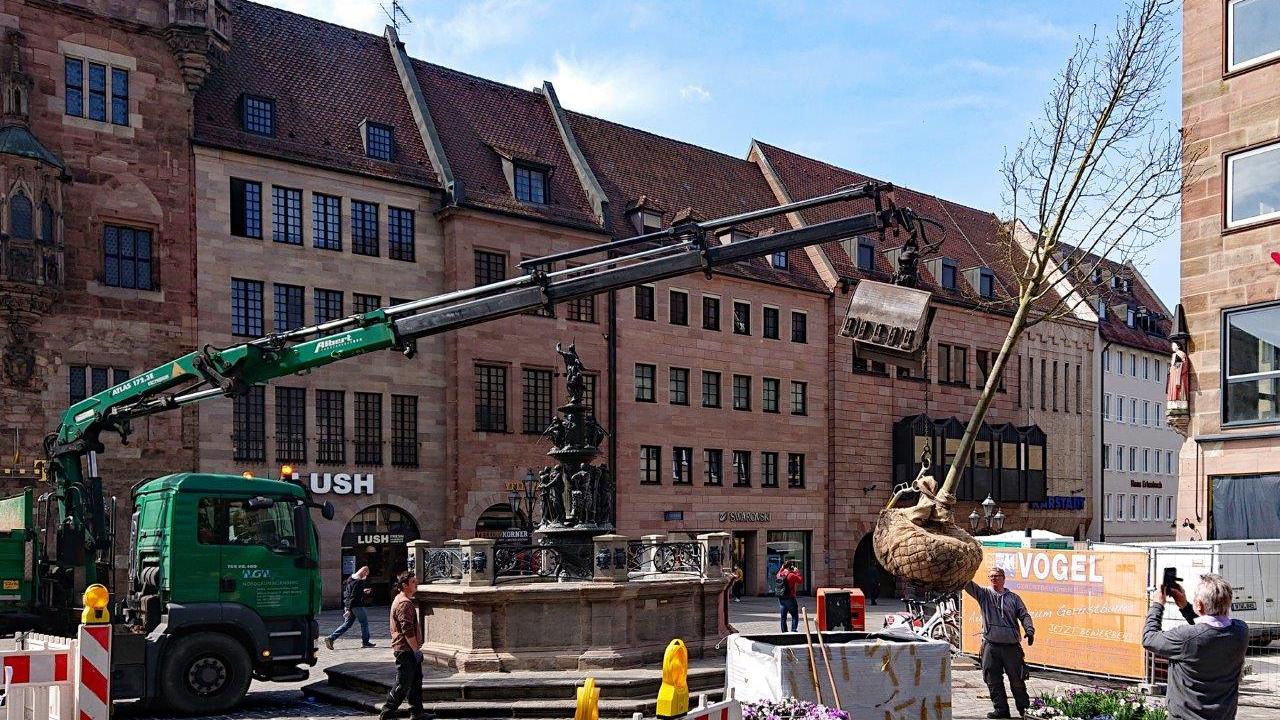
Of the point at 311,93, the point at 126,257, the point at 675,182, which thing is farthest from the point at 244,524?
the point at 675,182

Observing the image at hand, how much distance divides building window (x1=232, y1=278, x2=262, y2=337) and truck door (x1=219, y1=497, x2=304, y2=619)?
1527cm

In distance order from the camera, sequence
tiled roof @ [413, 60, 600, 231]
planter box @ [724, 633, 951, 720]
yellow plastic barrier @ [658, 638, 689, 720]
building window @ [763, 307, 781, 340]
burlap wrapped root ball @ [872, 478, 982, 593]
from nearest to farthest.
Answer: yellow plastic barrier @ [658, 638, 689, 720] < burlap wrapped root ball @ [872, 478, 982, 593] < planter box @ [724, 633, 951, 720] < tiled roof @ [413, 60, 600, 231] < building window @ [763, 307, 781, 340]

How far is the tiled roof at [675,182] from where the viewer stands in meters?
41.1

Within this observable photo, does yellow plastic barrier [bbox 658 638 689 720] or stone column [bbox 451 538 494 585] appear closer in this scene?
yellow plastic barrier [bbox 658 638 689 720]

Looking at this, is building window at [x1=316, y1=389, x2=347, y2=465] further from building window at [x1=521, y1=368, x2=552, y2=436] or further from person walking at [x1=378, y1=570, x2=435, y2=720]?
person walking at [x1=378, y1=570, x2=435, y2=720]

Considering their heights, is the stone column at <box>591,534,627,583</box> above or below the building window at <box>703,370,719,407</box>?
below

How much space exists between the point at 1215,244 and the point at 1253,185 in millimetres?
1111

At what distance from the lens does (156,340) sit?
29.5 meters

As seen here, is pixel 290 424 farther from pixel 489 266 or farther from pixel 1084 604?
pixel 1084 604

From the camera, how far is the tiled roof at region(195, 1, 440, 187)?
104ft

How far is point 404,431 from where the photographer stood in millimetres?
33719

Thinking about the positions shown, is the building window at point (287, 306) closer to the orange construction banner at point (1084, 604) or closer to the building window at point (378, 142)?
the building window at point (378, 142)

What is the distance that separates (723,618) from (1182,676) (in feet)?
37.5

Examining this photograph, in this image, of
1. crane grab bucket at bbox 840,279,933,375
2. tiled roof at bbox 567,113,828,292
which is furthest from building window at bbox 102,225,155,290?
crane grab bucket at bbox 840,279,933,375
